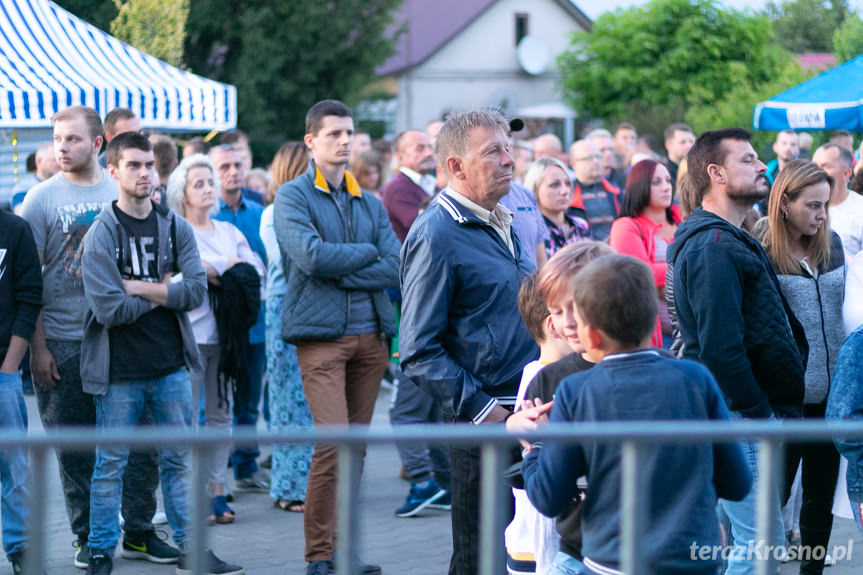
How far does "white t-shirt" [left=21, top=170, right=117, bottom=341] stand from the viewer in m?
5.33

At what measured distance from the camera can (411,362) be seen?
3.84m

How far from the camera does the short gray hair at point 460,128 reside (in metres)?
3.96

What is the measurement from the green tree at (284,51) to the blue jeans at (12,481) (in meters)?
27.6

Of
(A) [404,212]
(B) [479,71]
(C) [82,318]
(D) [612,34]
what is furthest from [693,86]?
(C) [82,318]

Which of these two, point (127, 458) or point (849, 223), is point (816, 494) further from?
point (127, 458)

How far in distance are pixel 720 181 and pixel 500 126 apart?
0.96m

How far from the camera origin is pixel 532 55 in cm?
4991

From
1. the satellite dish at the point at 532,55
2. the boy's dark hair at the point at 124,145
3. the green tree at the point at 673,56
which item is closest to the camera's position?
the boy's dark hair at the point at 124,145

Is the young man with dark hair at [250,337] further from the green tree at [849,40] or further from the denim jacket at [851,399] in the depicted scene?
the green tree at [849,40]

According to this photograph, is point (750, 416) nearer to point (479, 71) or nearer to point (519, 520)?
point (519, 520)

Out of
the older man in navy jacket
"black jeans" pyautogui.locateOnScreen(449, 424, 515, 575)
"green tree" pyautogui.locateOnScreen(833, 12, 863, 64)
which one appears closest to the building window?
"green tree" pyautogui.locateOnScreen(833, 12, 863, 64)

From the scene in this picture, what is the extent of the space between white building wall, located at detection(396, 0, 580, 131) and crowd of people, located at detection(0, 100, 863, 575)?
42.3 meters

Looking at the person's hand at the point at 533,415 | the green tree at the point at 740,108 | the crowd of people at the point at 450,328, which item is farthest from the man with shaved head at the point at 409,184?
the green tree at the point at 740,108

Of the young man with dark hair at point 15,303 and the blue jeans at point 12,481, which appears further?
the young man with dark hair at point 15,303
